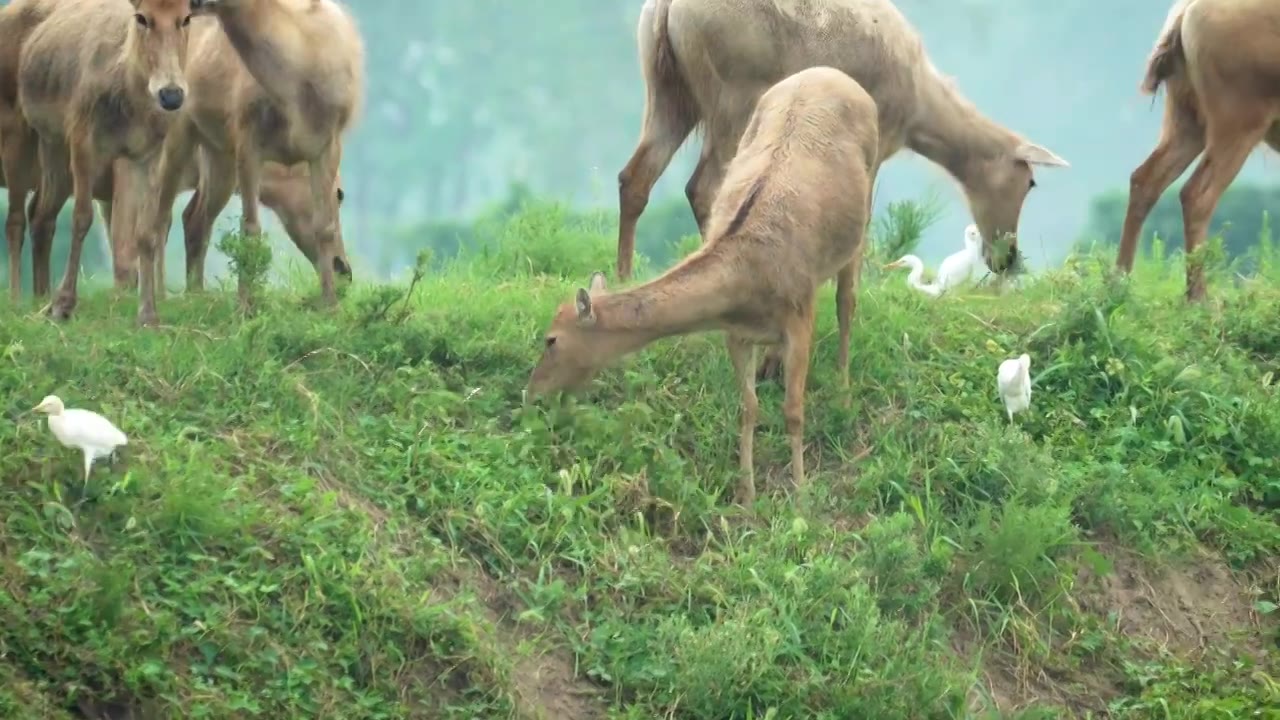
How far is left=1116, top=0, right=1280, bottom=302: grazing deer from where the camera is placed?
34.8 ft

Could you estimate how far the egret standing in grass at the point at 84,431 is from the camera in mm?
7176

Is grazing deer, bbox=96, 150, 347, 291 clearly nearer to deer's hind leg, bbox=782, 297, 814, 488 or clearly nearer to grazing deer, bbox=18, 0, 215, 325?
grazing deer, bbox=18, 0, 215, 325

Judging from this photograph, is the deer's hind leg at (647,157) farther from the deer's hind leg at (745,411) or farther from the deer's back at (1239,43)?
the deer's back at (1239,43)

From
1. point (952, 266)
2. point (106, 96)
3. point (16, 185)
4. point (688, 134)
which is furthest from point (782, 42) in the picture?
point (16, 185)

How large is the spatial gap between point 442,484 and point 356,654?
4.16 feet

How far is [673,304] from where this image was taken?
8.42 m

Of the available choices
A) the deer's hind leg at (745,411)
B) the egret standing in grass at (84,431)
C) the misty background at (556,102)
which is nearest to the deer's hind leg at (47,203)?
the egret standing in grass at (84,431)

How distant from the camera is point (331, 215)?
10.1m

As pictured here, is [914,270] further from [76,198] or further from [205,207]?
[76,198]

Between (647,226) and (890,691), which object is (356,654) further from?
(647,226)

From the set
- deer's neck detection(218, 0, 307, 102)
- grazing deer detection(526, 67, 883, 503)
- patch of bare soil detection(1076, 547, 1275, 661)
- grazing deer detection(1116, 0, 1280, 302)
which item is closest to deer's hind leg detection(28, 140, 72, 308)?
deer's neck detection(218, 0, 307, 102)

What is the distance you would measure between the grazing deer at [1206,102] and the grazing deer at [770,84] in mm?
686

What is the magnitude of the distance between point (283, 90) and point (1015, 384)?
3965mm

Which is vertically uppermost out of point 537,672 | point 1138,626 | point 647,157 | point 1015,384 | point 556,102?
point 647,157
